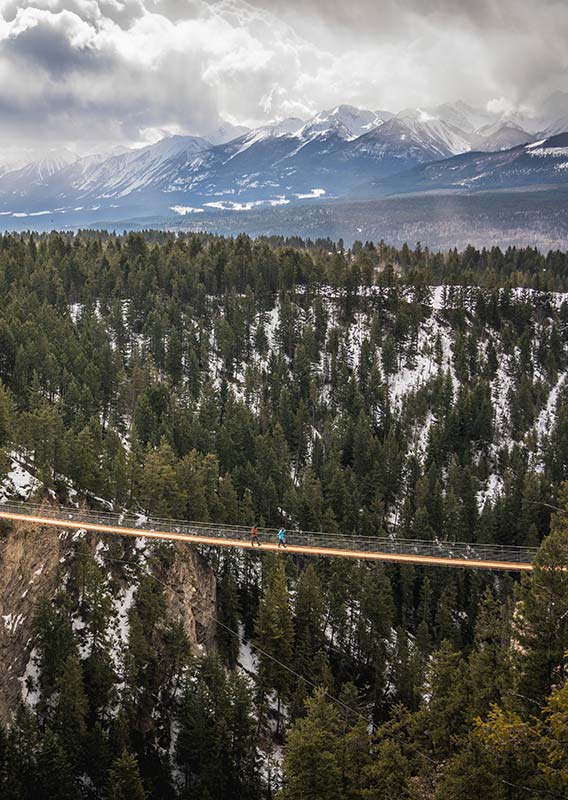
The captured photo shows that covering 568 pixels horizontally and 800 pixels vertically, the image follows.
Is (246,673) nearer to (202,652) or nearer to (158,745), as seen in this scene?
(202,652)

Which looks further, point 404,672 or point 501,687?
point 404,672

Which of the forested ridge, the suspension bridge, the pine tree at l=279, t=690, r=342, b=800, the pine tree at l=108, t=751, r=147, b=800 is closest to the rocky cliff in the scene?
the forested ridge

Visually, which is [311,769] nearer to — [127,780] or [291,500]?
[127,780]

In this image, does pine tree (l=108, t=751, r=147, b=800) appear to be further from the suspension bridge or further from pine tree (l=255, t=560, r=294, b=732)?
the suspension bridge

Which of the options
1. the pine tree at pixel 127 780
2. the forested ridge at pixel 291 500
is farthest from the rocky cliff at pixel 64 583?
the pine tree at pixel 127 780

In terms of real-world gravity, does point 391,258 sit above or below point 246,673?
above

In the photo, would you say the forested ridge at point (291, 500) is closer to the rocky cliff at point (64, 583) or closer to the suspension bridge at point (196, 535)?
the rocky cliff at point (64, 583)

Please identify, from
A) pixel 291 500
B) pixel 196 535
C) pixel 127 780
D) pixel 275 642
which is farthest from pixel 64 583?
pixel 291 500

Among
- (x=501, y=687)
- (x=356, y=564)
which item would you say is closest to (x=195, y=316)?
(x=356, y=564)
